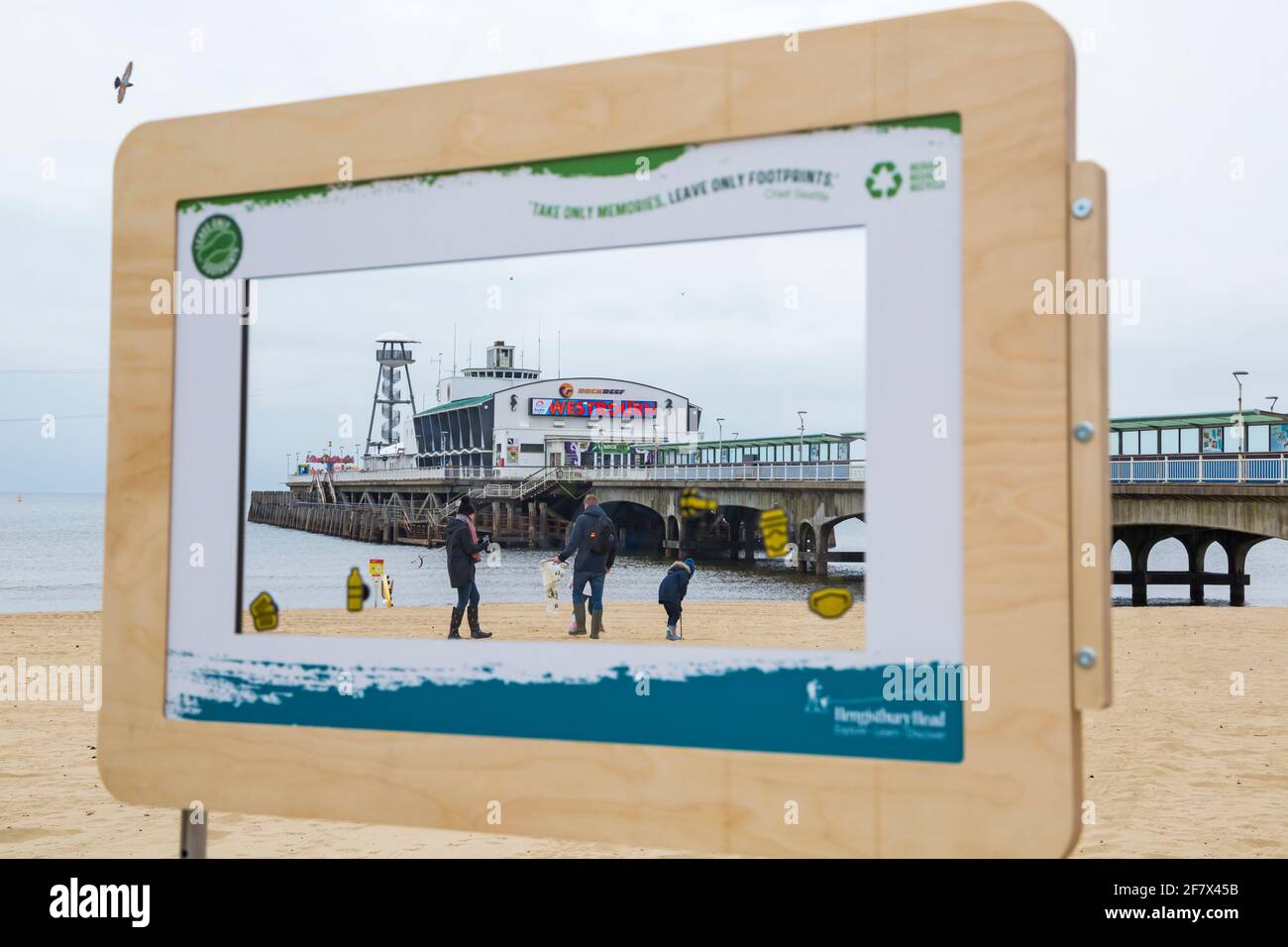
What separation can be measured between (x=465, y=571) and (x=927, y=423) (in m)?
2.59

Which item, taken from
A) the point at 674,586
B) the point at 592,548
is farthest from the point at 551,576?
the point at 674,586

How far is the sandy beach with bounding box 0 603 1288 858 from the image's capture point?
11.7 ft

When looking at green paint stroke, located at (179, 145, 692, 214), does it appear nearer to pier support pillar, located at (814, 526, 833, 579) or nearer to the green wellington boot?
pier support pillar, located at (814, 526, 833, 579)

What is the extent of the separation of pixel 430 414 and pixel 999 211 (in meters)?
3.96

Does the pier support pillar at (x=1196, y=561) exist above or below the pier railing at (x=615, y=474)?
below

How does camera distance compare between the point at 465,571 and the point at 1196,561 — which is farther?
the point at 1196,561

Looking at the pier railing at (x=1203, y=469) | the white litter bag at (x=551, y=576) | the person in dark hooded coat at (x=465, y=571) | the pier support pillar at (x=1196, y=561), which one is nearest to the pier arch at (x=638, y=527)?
the white litter bag at (x=551, y=576)

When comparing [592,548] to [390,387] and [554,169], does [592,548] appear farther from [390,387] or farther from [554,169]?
[554,169]

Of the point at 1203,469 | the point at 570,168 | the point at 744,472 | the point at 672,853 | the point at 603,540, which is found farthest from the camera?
the point at 1203,469

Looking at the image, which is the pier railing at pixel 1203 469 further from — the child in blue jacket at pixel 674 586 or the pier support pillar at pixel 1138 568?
the child in blue jacket at pixel 674 586

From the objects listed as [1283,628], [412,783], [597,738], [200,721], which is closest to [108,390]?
[200,721]

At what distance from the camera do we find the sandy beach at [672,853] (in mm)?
3564

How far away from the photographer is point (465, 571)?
4.46 m

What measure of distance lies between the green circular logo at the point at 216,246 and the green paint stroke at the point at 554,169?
0.25 feet
